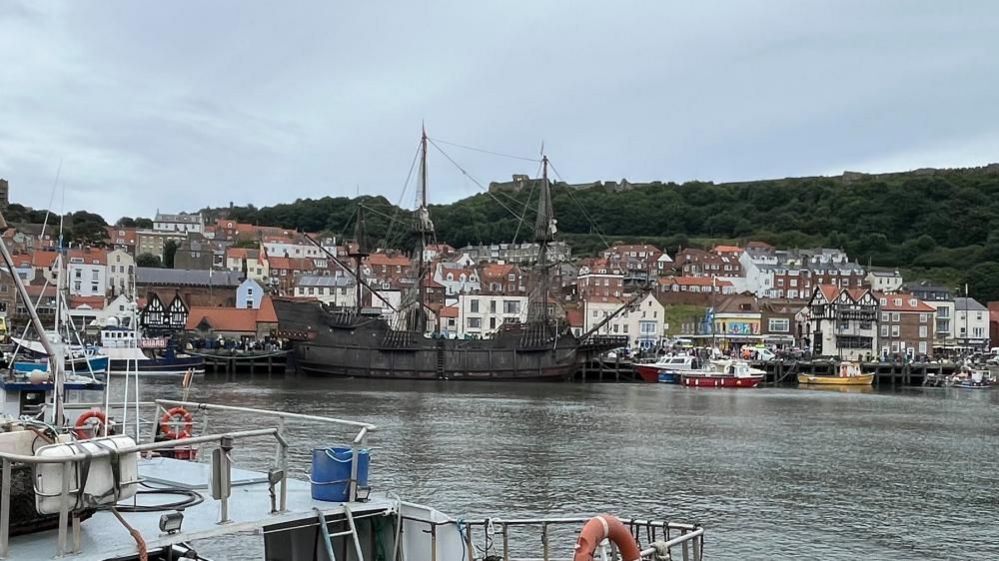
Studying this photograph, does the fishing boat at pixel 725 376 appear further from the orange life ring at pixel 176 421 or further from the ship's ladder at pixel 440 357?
the orange life ring at pixel 176 421

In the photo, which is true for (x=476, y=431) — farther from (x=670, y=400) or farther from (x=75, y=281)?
(x=75, y=281)

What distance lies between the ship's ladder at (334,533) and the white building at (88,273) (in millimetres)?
135153

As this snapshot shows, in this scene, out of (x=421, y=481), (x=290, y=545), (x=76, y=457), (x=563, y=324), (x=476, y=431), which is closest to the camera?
(x=76, y=457)

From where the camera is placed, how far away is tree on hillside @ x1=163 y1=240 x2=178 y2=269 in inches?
6737

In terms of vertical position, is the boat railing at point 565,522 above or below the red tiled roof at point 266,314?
below

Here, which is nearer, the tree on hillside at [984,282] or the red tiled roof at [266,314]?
the red tiled roof at [266,314]

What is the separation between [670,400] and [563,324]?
2533 centimetres

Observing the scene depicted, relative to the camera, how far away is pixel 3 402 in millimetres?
23609

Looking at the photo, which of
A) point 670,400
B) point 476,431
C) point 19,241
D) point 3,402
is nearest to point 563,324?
point 670,400

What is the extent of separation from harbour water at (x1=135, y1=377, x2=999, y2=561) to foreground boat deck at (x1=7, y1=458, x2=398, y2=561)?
411 inches

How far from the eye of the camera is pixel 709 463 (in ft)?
117

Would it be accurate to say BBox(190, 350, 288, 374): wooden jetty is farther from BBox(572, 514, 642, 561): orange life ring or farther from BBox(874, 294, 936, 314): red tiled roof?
BBox(572, 514, 642, 561): orange life ring

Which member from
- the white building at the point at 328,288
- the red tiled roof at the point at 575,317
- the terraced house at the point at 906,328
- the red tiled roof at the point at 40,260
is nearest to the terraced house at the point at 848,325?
the terraced house at the point at 906,328

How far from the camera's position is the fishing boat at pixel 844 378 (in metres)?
93.2
